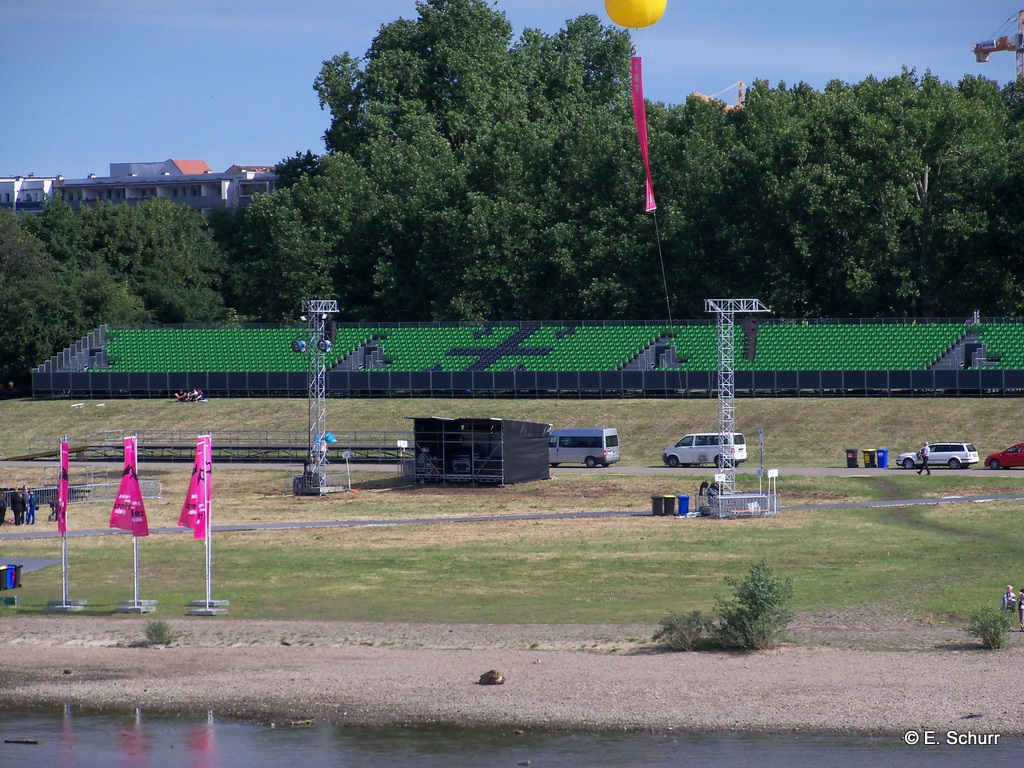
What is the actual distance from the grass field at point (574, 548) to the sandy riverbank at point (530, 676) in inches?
65.6

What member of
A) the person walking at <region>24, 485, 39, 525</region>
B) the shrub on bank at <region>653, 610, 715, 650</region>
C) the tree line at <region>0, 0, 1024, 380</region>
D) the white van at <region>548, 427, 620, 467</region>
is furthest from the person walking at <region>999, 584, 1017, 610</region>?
the tree line at <region>0, 0, 1024, 380</region>

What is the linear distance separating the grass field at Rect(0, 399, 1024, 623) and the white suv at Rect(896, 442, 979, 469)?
9.80 ft

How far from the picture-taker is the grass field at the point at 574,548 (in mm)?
Answer: 29000

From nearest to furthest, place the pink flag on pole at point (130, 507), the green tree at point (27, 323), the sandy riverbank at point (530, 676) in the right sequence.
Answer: the sandy riverbank at point (530, 676)
the pink flag on pole at point (130, 507)
the green tree at point (27, 323)

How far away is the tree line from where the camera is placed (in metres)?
78.2

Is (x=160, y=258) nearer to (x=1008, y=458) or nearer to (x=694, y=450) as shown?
(x=694, y=450)

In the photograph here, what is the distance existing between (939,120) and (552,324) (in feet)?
89.2

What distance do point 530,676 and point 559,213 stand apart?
70101 mm

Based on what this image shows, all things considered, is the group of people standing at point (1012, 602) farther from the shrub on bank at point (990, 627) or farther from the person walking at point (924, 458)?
the person walking at point (924, 458)

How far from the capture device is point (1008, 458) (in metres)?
54.3

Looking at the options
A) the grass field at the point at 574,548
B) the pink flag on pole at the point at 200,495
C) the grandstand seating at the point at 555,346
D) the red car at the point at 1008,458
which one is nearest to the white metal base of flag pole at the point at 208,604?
the pink flag on pole at the point at 200,495

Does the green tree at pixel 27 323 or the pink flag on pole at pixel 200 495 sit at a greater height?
the green tree at pixel 27 323

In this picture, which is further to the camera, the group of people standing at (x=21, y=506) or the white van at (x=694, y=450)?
the white van at (x=694, y=450)

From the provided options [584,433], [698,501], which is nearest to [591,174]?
[584,433]
